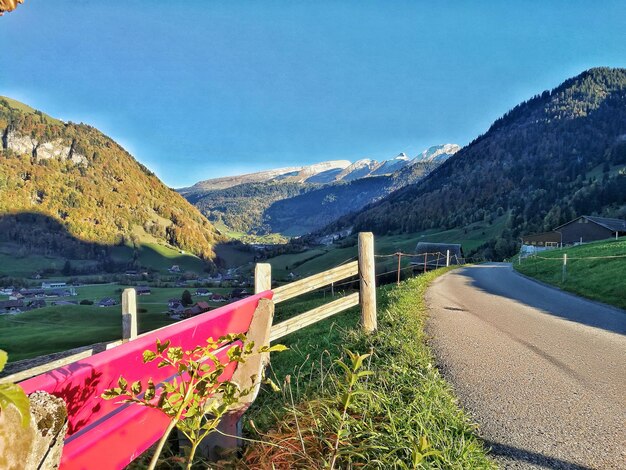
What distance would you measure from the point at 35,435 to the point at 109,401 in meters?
0.58

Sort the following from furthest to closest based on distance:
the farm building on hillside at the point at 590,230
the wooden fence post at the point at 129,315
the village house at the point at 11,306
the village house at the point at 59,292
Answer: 1. the village house at the point at 59,292
2. the village house at the point at 11,306
3. the farm building on hillside at the point at 590,230
4. the wooden fence post at the point at 129,315

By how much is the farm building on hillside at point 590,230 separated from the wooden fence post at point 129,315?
7257cm

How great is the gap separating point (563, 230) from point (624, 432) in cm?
8285

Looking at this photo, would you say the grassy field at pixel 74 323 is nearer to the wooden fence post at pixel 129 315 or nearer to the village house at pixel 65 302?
the village house at pixel 65 302

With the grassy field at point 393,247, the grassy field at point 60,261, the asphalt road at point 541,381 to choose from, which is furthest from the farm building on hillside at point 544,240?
the grassy field at point 60,261

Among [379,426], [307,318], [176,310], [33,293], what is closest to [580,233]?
[307,318]

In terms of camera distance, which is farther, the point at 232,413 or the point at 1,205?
the point at 1,205

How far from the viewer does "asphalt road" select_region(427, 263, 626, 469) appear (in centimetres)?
329

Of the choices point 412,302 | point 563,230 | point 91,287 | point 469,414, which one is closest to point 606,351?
point 469,414

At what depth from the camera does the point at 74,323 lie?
307 feet

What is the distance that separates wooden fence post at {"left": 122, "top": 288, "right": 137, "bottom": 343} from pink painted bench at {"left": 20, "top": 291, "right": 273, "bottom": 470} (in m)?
5.68

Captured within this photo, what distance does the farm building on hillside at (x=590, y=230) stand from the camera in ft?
206

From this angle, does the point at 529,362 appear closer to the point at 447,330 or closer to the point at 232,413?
the point at 447,330

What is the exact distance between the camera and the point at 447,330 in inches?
305
